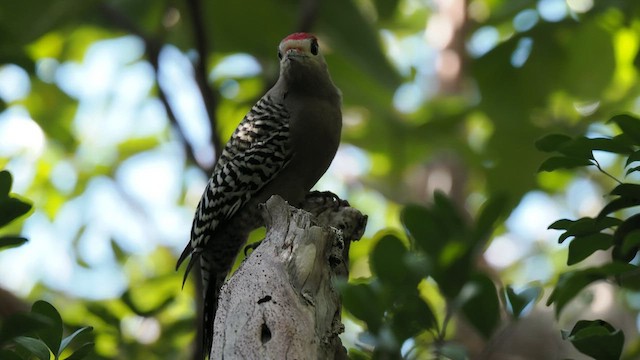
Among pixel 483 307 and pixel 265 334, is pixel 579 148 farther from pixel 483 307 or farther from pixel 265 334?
pixel 265 334

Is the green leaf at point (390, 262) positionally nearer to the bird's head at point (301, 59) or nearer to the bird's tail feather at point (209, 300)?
the bird's tail feather at point (209, 300)

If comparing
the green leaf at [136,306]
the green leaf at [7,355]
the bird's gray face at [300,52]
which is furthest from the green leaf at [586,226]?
the bird's gray face at [300,52]

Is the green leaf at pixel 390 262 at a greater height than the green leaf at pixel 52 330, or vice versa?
the green leaf at pixel 390 262

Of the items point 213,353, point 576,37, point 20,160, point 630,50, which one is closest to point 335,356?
point 213,353

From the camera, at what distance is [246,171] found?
11.7 ft

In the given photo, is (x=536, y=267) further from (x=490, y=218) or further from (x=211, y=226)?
(x=490, y=218)

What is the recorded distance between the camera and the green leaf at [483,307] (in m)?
1.57

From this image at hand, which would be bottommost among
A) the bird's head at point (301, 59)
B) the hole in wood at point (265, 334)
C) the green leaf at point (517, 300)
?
the hole in wood at point (265, 334)

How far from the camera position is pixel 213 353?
6.23 feet

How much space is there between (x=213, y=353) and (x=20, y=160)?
484cm

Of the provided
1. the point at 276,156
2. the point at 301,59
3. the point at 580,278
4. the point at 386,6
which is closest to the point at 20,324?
the point at 580,278

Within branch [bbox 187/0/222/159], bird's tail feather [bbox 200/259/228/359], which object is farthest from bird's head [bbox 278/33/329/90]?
bird's tail feather [bbox 200/259/228/359]

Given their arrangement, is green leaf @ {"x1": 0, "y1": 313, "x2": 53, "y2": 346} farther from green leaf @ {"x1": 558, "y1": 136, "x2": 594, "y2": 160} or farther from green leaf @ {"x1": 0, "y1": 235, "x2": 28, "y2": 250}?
green leaf @ {"x1": 558, "y1": 136, "x2": 594, "y2": 160}

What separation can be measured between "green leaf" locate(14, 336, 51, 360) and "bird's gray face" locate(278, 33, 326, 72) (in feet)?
6.77
